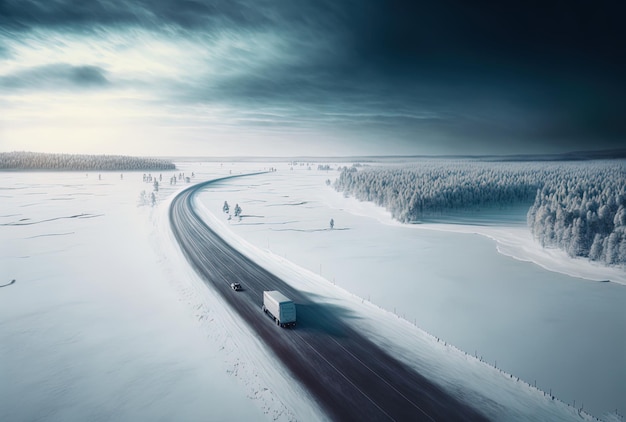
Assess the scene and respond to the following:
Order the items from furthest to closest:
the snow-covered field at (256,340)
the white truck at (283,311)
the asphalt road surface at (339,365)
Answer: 1. the white truck at (283,311)
2. the snow-covered field at (256,340)
3. the asphalt road surface at (339,365)

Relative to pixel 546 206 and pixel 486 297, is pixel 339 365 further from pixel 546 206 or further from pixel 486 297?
pixel 546 206

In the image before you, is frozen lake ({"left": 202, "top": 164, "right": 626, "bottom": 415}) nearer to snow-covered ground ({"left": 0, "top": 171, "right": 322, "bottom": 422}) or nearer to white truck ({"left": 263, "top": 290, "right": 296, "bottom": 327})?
white truck ({"left": 263, "top": 290, "right": 296, "bottom": 327})

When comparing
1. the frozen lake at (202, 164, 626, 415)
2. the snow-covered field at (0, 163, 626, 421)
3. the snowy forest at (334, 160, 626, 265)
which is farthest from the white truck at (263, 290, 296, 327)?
the snowy forest at (334, 160, 626, 265)

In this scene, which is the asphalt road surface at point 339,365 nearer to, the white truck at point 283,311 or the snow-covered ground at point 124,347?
the white truck at point 283,311

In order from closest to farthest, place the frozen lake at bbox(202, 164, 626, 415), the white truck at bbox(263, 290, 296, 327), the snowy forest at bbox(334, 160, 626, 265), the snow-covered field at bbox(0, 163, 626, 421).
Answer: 1. the snow-covered field at bbox(0, 163, 626, 421)
2. the frozen lake at bbox(202, 164, 626, 415)
3. the white truck at bbox(263, 290, 296, 327)
4. the snowy forest at bbox(334, 160, 626, 265)

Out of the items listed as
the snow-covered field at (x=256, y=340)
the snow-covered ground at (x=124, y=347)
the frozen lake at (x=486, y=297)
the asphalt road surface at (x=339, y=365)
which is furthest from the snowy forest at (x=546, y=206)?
the snow-covered ground at (x=124, y=347)

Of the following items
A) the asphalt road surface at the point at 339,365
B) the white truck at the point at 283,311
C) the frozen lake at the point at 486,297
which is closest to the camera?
the asphalt road surface at the point at 339,365

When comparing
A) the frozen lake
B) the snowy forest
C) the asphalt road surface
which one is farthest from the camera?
the snowy forest
